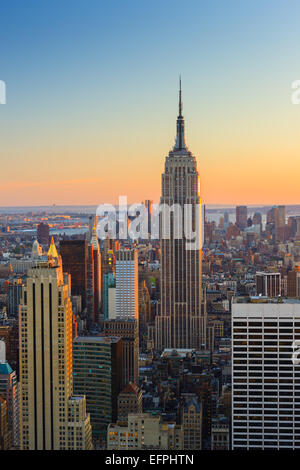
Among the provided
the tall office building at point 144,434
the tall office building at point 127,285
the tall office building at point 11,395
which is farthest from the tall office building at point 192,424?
the tall office building at point 127,285

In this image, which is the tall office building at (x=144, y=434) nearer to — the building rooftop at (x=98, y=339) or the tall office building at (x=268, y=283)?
the building rooftop at (x=98, y=339)

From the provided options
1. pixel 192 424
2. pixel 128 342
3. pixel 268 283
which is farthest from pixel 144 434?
pixel 128 342

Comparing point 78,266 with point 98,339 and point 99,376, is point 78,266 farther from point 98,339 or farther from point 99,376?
point 99,376

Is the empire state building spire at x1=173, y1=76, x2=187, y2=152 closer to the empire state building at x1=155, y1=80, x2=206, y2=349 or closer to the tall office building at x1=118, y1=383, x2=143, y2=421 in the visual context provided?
the empire state building at x1=155, y1=80, x2=206, y2=349

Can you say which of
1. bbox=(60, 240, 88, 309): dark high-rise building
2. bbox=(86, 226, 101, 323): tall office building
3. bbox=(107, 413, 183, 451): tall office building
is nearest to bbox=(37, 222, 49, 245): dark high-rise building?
bbox=(107, 413, 183, 451): tall office building
